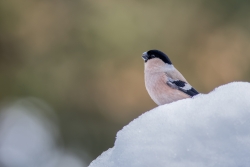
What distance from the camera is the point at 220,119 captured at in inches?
40.0

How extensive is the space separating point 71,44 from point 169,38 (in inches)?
67.9

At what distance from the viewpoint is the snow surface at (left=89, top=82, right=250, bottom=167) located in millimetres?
956

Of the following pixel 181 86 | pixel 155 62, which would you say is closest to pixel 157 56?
pixel 155 62

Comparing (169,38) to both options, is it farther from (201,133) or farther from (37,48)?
(201,133)

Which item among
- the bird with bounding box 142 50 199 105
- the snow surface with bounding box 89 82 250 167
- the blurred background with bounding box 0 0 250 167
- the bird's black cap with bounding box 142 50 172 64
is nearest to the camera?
the snow surface with bounding box 89 82 250 167

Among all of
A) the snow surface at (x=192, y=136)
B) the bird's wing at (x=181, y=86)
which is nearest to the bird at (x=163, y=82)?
the bird's wing at (x=181, y=86)

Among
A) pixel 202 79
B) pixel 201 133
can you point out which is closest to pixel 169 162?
pixel 201 133

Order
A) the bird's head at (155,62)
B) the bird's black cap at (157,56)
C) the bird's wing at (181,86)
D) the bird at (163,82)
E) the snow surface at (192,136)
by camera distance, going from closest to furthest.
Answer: the snow surface at (192,136)
the bird at (163,82)
the bird's wing at (181,86)
the bird's head at (155,62)
the bird's black cap at (157,56)

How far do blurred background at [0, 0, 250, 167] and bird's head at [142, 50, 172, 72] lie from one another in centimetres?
320

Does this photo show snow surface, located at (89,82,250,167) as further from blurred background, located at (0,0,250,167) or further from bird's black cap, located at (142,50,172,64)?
blurred background, located at (0,0,250,167)

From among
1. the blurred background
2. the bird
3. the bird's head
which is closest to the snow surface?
the bird

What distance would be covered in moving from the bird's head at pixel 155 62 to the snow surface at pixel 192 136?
79.8 inches

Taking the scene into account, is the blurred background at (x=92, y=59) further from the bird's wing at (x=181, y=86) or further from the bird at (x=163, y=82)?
the bird's wing at (x=181, y=86)

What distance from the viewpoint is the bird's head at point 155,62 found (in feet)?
10.3
